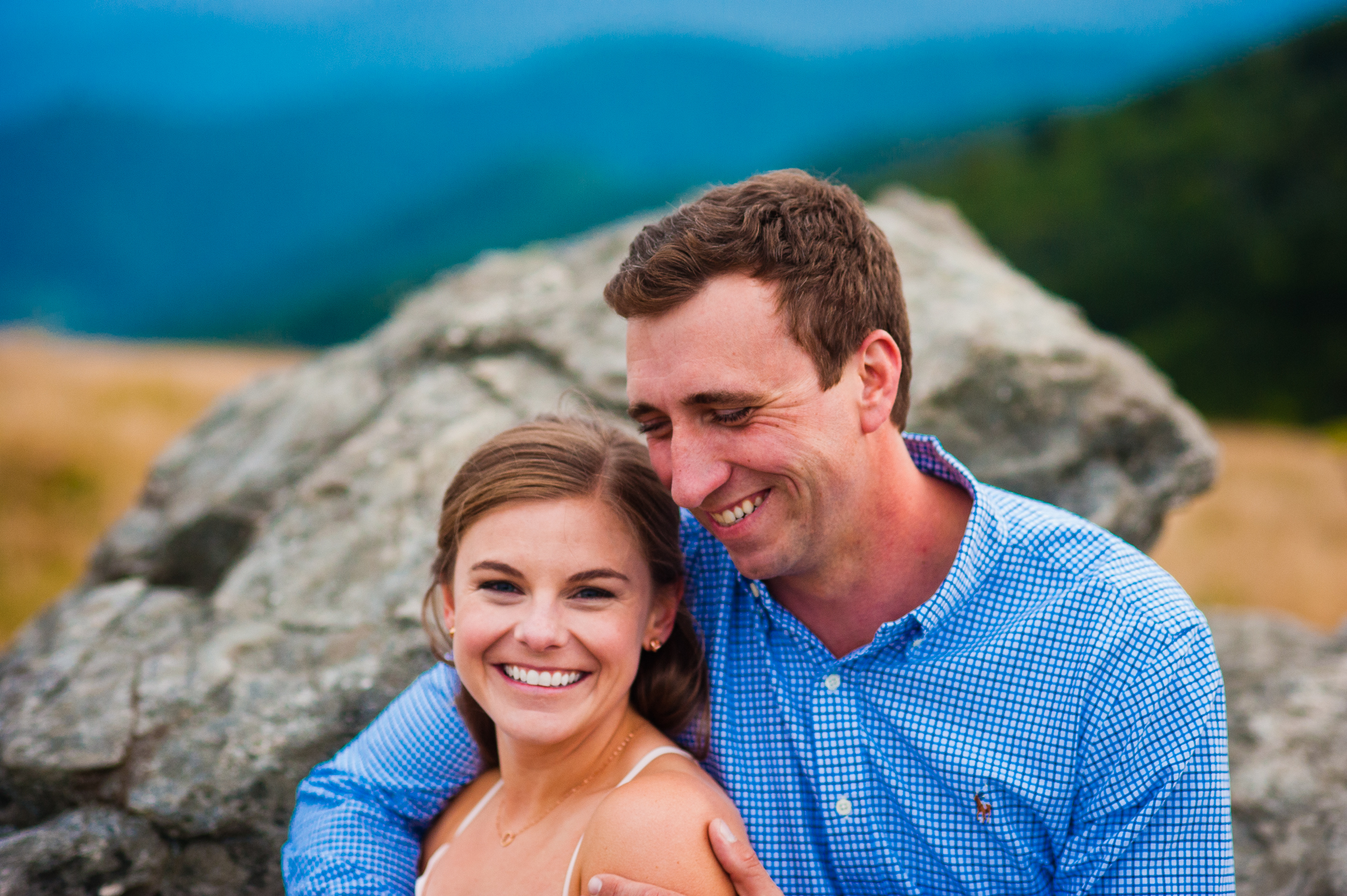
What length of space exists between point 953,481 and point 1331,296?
1472 centimetres

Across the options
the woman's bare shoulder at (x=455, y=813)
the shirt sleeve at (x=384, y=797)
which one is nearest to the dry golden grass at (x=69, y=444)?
the shirt sleeve at (x=384, y=797)

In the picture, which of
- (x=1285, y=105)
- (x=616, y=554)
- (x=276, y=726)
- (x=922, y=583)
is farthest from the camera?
(x=1285, y=105)

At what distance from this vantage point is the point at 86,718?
10.3 ft

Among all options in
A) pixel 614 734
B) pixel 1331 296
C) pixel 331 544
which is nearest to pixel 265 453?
pixel 331 544

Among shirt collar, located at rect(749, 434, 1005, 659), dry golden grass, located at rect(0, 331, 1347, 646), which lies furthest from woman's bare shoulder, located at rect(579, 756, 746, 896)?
dry golden grass, located at rect(0, 331, 1347, 646)

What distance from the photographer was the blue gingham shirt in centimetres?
200

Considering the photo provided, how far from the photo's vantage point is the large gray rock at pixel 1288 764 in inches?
132

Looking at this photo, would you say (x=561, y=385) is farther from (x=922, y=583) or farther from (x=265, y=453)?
(x=922, y=583)

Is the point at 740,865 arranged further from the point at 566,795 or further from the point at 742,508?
the point at 742,508

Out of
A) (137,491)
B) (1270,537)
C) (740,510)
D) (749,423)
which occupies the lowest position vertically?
(740,510)

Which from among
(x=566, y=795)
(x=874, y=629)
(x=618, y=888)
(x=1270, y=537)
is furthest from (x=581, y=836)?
(x=1270, y=537)

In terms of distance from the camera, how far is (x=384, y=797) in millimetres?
2633

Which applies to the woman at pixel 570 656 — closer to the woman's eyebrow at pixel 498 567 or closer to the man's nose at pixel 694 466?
the woman's eyebrow at pixel 498 567

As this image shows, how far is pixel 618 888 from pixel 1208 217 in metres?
17.0
